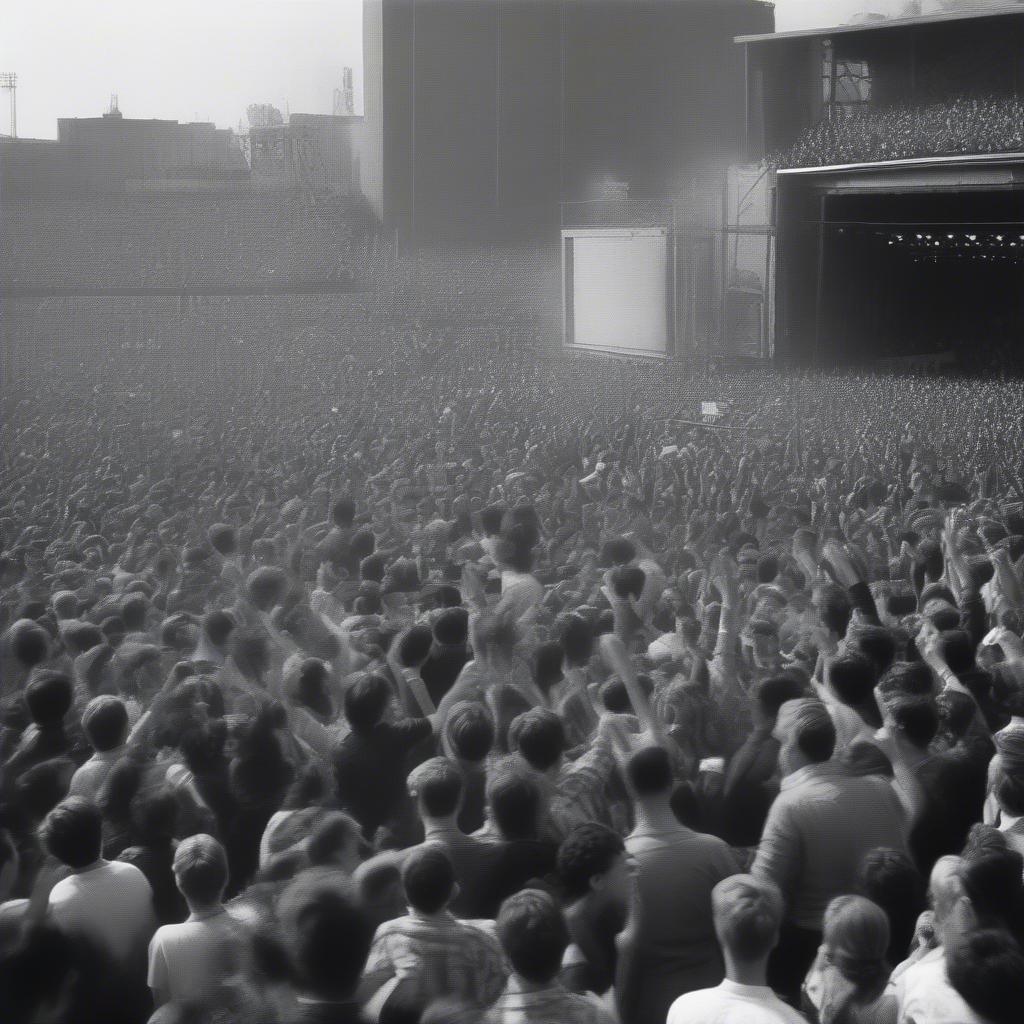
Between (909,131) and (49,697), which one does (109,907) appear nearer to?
(49,697)

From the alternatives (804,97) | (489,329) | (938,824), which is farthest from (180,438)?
(804,97)

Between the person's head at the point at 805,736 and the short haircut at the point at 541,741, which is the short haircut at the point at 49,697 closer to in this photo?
the short haircut at the point at 541,741

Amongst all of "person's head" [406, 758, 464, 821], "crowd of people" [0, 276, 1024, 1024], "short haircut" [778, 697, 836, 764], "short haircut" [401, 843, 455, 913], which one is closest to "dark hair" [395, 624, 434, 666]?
"crowd of people" [0, 276, 1024, 1024]

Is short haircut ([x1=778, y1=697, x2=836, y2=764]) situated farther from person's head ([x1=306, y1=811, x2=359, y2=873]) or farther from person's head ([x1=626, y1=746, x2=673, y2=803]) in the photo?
person's head ([x1=306, y1=811, x2=359, y2=873])

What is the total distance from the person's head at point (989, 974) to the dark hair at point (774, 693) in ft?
4.09

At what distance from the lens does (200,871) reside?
8.75ft

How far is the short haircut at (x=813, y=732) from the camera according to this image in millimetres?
3086

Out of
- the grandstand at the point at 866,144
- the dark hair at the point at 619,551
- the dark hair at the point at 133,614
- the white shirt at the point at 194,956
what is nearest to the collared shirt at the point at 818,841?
the white shirt at the point at 194,956

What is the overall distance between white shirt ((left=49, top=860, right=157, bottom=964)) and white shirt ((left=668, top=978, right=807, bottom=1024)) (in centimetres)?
108

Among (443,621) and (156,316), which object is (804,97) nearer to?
(156,316)

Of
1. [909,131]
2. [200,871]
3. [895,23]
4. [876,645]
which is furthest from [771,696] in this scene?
[895,23]

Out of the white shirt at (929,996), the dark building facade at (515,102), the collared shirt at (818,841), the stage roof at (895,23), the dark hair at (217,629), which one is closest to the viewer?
the white shirt at (929,996)

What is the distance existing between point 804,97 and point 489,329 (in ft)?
17.0

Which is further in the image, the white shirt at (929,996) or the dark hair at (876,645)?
the dark hair at (876,645)
